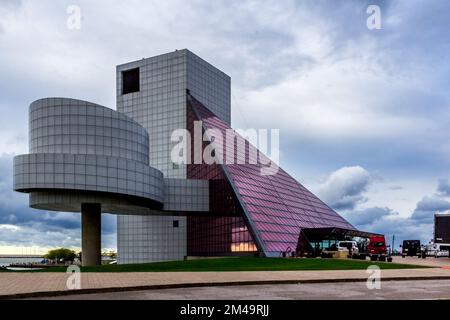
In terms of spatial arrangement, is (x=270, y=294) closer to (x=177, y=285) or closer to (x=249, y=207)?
(x=177, y=285)

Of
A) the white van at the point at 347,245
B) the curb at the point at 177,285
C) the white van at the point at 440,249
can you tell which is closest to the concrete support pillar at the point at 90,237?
the white van at the point at 347,245

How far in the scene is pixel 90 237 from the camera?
61.1 meters

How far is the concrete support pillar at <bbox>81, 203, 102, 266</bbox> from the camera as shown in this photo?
199 ft

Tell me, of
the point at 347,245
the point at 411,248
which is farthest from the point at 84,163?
the point at 411,248

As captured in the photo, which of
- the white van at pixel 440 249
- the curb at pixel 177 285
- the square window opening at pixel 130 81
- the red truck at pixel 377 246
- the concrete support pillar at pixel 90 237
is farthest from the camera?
the square window opening at pixel 130 81

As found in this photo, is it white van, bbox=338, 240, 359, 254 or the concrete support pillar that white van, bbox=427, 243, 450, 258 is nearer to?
white van, bbox=338, 240, 359, 254

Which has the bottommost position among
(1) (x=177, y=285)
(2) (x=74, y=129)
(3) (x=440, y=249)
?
(3) (x=440, y=249)

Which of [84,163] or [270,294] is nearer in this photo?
[270,294]

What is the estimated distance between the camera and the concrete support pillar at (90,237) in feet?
199

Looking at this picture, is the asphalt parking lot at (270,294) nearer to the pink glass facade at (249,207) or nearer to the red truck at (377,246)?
the pink glass facade at (249,207)

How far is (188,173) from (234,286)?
58595 millimetres

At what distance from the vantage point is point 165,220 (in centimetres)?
8494

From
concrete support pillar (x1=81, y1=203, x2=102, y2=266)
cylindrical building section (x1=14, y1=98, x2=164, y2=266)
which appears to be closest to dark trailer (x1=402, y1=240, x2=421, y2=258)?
cylindrical building section (x1=14, y1=98, x2=164, y2=266)
